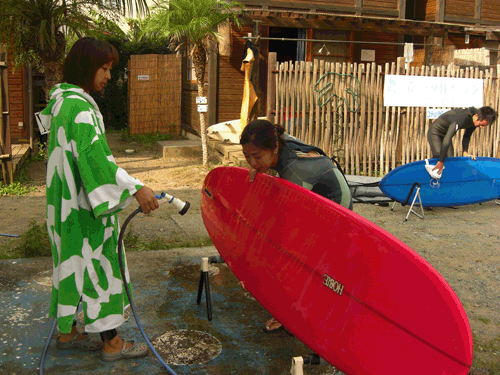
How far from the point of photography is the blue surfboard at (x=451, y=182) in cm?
674

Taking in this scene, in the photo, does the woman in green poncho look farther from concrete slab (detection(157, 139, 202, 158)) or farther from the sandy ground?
concrete slab (detection(157, 139, 202, 158))

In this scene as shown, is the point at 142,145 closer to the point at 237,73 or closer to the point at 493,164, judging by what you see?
the point at 237,73

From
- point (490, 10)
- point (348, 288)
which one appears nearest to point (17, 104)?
point (348, 288)

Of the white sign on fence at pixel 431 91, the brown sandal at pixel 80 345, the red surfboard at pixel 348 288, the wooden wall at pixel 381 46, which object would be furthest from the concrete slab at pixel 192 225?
the wooden wall at pixel 381 46

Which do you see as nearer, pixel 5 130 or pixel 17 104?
pixel 5 130

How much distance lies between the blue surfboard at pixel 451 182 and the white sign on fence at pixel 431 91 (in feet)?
7.33

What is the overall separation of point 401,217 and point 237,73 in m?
5.87

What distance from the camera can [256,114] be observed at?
10.4 meters

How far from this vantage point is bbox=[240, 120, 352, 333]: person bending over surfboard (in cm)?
302

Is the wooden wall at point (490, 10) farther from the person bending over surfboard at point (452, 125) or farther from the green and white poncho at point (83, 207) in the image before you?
the green and white poncho at point (83, 207)

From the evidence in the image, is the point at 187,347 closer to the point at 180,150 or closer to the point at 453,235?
the point at 453,235

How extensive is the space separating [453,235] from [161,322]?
4026 millimetres

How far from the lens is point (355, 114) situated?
8641mm

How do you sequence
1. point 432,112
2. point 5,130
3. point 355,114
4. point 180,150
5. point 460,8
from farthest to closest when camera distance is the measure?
point 460,8, point 180,150, point 432,112, point 355,114, point 5,130
